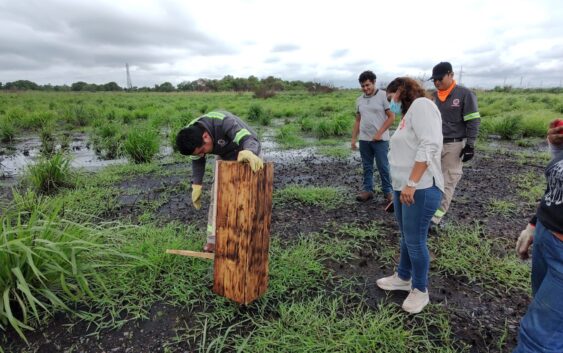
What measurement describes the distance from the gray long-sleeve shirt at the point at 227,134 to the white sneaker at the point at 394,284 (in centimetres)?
145

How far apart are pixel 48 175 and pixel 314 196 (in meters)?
4.03

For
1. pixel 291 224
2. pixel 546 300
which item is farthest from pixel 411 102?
pixel 291 224

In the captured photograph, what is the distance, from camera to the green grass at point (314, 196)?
14.8 ft

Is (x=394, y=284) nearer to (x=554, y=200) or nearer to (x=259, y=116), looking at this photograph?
(x=554, y=200)

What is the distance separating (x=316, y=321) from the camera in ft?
7.20

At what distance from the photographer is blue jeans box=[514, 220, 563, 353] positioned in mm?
1369

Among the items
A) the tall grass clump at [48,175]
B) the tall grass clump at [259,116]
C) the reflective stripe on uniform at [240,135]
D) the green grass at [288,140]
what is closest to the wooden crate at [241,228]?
the reflective stripe on uniform at [240,135]

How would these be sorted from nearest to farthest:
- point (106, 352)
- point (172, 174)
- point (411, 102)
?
point (106, 352), point (411, 102), point (172, 174)

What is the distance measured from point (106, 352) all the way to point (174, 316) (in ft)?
1.47

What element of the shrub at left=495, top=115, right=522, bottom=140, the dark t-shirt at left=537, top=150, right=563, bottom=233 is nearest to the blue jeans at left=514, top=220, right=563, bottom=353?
the dark t-shirt at left=537, top=150, right=563, bottom=233

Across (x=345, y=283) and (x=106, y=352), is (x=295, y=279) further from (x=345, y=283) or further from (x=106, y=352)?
(x=106, y=352)

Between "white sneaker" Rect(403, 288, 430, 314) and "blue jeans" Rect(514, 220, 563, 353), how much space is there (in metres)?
0.83

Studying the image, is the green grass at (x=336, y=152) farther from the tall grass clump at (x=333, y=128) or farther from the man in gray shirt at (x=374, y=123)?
the man in gray shirt at (x=374, y=123)

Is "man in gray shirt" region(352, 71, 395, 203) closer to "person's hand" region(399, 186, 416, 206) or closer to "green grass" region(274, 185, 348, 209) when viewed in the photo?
"green grass" region(274, 185, 348, 209)
